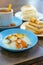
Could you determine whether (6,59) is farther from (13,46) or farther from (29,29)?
(29,29)

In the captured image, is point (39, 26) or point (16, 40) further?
point (39, 26)

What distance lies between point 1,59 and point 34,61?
11 centimetres

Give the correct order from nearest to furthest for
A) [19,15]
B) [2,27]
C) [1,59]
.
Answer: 1. [1,59]
2. [2,27]
3. [19,15]

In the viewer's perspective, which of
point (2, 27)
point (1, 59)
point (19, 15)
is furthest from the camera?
point (19, 15)

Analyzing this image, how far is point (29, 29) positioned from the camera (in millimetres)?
772

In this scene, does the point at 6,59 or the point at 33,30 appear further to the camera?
the point at 33,30

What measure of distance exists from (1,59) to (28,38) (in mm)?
163

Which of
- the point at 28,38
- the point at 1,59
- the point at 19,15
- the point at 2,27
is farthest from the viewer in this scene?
the point at 19,15

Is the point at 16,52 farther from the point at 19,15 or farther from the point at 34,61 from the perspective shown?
the point at 19,15

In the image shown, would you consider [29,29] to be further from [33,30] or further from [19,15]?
[19,15]

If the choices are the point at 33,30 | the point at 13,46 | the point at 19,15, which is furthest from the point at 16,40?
the point at 19,15

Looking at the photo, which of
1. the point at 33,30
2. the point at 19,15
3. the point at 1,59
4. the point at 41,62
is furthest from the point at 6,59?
the point at 19,15

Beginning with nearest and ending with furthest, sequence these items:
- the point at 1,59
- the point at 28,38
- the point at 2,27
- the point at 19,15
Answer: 1. the point at 1,59
2. the point at 28,38
3. the point at 2,27
4. the point at 19,15

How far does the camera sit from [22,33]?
72 centimetres
